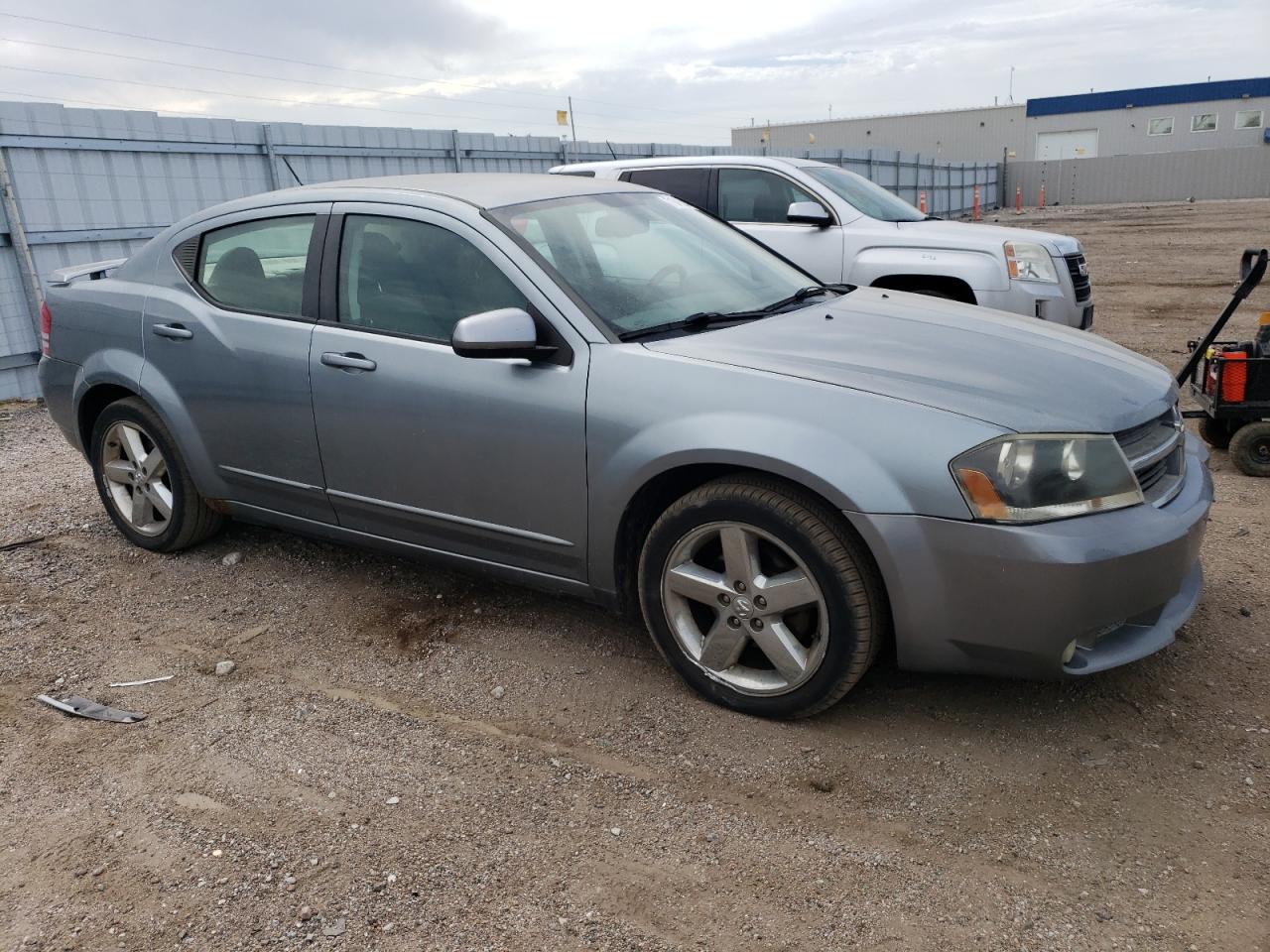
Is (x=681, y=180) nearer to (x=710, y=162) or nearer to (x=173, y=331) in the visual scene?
(x=710, y=162)

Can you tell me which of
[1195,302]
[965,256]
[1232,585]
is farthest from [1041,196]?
[1232,585]

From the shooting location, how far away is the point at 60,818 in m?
2.95

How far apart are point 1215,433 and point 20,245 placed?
31.0 ft

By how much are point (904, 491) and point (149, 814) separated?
2.31 m

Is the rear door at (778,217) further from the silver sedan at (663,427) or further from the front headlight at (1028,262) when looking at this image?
the silver sedan at (663,427)

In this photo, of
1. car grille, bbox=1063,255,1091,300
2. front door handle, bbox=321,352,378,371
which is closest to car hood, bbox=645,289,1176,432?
front door handle, bbox=321,352,378,371

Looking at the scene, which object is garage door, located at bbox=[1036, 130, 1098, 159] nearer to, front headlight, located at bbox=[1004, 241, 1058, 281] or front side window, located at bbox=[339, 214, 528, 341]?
front headlight, located at bbox=[1004, 241, 1058, 281]

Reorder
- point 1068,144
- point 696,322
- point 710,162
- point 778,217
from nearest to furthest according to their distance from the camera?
point 696,322 → point 778,217 → point 710,162 → point 1068,144

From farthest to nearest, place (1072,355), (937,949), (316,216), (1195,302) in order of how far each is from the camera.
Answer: (1195,302) → (316,216) → (1072,355) → (937,949)

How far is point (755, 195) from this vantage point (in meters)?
8.28

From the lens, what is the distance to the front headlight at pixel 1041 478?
2.77m

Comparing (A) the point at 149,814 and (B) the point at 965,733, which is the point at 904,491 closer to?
(B) the point at 965,733

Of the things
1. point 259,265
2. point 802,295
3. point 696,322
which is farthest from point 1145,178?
point 259,265

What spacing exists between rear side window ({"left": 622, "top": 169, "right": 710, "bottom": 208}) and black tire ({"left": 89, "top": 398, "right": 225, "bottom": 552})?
16.1 feet
